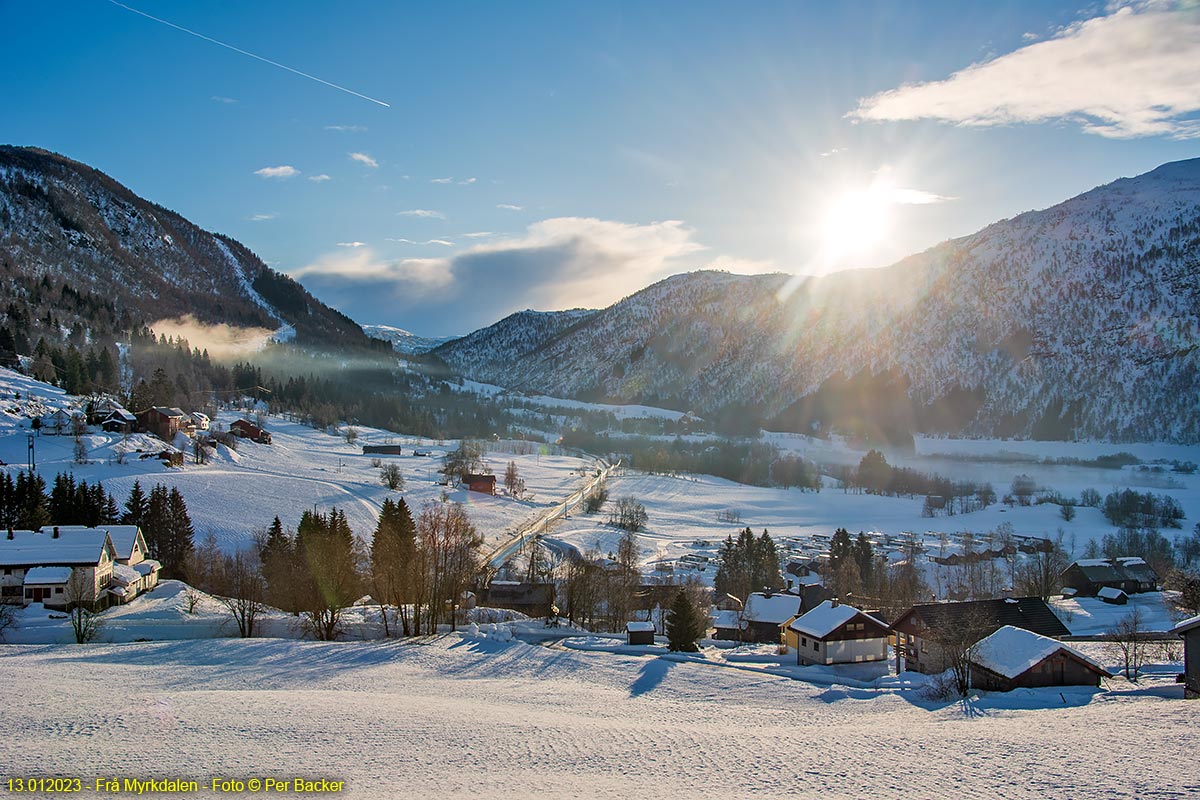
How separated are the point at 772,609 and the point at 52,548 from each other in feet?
120

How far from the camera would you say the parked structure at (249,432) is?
8938 centimetres

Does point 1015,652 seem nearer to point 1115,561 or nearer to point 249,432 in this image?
point 1115,561

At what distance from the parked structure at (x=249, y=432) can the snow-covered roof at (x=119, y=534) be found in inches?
2173

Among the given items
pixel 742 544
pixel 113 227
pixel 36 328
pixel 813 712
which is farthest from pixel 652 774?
pixel 113 227

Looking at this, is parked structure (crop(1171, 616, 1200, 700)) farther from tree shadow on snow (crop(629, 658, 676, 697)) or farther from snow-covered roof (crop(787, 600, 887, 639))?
tree shadow on snow (crop(629, 658, 676, 697))

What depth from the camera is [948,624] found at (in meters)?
28.4

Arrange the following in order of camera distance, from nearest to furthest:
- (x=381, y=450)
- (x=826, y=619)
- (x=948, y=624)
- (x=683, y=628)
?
(x=948, y=624)
(x=826, y=619)
(x=683, y=628)
(x=381, y=450)

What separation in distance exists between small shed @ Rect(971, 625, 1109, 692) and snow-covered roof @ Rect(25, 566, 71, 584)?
3774cm

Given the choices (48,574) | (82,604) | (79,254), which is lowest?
(82,604)

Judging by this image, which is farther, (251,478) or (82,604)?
(251,478)

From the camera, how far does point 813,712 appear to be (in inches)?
751

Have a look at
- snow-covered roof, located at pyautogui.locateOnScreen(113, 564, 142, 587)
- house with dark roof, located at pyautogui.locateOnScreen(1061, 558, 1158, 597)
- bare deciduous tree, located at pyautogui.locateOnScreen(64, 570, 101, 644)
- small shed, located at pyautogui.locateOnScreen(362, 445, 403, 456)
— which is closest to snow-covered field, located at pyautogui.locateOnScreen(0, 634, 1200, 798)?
bare deciduous tree, located at pyautogui.locateOnScreen(64, 570, 101, 644)

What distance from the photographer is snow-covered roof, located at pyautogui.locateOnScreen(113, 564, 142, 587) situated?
110ft

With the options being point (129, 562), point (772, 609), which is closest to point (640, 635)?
point (772, 609)
